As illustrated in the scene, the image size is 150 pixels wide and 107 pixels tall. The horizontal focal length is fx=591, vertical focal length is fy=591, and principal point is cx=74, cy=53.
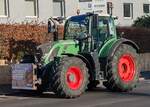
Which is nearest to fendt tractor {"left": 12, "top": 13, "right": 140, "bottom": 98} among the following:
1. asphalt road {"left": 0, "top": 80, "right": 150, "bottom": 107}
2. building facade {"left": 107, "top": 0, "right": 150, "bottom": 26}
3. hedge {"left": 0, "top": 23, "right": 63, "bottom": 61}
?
asphalt road {"left": 0, "top": 80, "right": 150, "bottom": 107}

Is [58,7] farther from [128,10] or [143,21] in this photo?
[128,10]

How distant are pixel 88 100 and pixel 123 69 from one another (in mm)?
3175

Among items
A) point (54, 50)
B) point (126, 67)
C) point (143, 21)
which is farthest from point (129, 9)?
point (54, 50)

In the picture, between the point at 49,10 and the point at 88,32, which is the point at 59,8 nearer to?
the point at 49,10

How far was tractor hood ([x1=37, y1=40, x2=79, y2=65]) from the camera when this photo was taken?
1786 centimetres

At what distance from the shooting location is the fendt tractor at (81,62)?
17422 millimetres

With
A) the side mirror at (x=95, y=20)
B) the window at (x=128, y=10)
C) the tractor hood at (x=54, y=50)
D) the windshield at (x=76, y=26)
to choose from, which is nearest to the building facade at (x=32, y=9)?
the window at (x=128, y=10)

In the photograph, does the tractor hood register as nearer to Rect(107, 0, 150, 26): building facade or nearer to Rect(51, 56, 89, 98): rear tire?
Rect(51, 56, 89, 98): rear tire

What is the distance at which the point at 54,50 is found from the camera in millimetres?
17984

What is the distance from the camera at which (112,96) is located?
17453 mm

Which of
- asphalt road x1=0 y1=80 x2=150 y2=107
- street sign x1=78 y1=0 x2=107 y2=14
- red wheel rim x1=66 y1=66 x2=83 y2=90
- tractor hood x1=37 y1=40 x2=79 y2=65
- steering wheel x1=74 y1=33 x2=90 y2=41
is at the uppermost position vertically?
street sign x1=78 y1=0 x2=107 y2=14

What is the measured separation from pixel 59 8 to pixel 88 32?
727 inches

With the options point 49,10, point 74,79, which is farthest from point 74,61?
point 49,10

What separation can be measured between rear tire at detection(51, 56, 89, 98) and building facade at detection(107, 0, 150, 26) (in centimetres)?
2436
